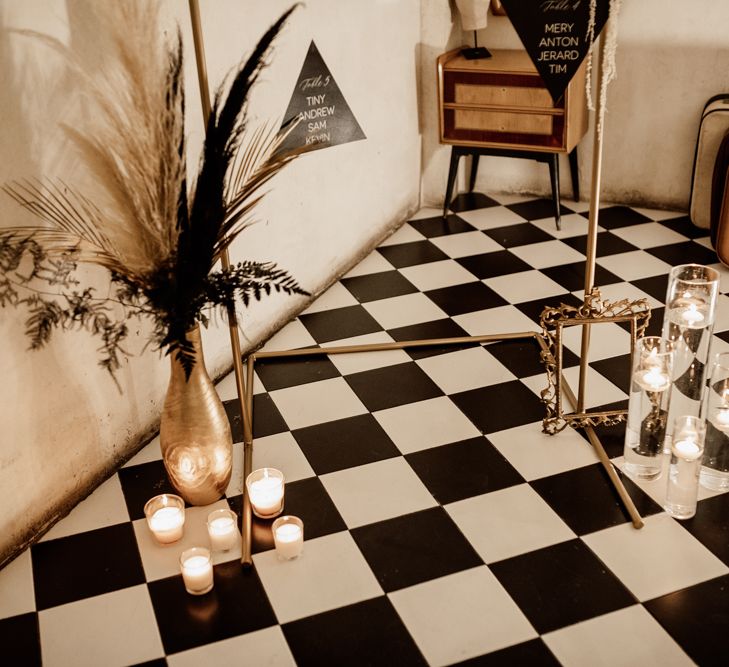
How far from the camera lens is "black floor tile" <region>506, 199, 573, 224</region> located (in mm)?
4359

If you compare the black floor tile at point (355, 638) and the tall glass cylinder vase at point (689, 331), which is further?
the tall glass cylinder vase at point (689, 331)

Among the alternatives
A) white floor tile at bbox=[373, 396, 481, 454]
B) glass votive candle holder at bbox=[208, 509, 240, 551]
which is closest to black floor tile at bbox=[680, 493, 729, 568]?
white floor tile at bbox=[373, 396, 481, 454]

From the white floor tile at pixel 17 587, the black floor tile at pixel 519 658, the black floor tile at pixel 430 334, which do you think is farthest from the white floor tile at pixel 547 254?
the white floor tile at pixel 17 587

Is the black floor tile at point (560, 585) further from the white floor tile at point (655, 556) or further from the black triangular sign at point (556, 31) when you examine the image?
the black triangular sign at point (556, 31)

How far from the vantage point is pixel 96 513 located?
2434 mm

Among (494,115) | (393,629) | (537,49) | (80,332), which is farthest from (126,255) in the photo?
(494,115)

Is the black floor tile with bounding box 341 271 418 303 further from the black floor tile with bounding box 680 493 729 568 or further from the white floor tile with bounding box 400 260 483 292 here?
the black floor tile with bounding box 680 493 729 568

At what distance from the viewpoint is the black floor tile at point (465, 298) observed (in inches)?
137

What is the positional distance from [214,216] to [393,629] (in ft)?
3.52

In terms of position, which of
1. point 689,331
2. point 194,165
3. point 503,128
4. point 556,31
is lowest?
point 689,331

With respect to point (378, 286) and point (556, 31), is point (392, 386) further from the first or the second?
point (556, 31)

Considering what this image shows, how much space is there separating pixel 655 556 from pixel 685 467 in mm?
247

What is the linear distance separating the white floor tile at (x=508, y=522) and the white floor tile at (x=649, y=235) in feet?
6.53

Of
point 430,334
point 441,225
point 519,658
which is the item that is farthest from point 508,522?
point 441,225
